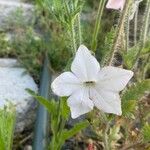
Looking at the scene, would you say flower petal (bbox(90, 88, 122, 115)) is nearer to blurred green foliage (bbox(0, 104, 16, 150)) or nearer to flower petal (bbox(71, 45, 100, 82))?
flower petal (bbox(71, 45, 100, 82))

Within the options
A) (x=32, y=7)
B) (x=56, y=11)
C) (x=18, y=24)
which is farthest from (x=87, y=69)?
(x=32, y=7)

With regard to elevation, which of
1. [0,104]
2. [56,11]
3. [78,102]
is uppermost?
[56,11]

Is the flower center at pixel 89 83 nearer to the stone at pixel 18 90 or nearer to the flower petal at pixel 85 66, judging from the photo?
the flower petal at pixel 85 66

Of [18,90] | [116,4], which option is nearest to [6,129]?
[116,4]

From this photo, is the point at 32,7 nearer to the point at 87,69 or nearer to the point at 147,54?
the point at 147,54

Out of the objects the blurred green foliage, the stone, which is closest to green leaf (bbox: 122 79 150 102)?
the blurred green foliage

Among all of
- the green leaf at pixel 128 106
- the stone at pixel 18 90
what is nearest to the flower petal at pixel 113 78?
the green leaf at pixel 128 106
